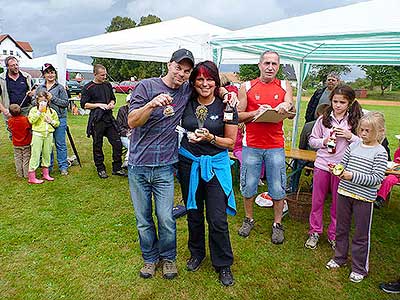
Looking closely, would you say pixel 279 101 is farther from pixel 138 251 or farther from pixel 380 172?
pixel 138 251

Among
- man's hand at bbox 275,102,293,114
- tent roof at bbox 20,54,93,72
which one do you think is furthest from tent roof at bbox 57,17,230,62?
tent roof at bbox 20,54,93,72

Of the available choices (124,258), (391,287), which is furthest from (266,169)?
(124,258)

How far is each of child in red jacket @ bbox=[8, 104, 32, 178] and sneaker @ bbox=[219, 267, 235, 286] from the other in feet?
12.7

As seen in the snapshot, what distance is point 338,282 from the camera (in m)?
2.85

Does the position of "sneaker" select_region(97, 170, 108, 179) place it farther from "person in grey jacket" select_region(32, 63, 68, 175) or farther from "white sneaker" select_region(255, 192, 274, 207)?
"white sneaker" select_region(255, 192, 274, 207)

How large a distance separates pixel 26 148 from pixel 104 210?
1.97 m

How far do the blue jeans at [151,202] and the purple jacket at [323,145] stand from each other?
1449 mm

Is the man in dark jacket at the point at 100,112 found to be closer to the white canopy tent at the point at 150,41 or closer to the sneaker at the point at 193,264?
the white canopy tent at the point at 150,41

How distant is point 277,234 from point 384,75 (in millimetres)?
39780

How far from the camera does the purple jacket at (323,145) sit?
3.11m

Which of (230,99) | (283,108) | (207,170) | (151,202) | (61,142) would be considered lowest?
(61,142)

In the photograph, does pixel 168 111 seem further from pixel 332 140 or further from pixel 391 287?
pixel 391 287

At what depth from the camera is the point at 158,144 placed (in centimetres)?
248

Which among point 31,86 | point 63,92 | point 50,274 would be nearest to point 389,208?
point 50,274
